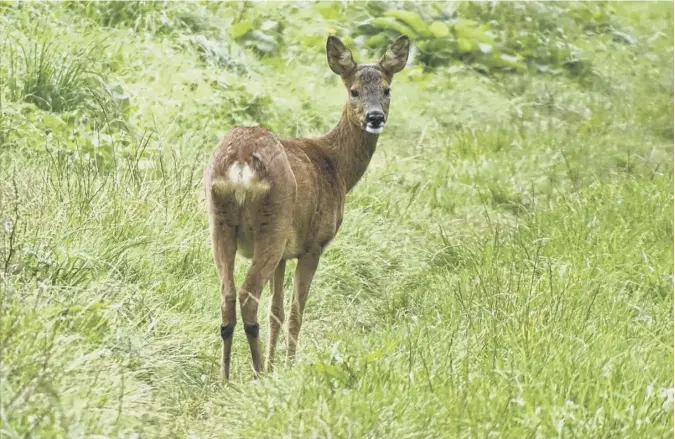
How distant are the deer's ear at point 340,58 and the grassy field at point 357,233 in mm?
1161

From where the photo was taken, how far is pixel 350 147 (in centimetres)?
681

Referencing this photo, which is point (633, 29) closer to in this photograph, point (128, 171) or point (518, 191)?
point (518, 191)

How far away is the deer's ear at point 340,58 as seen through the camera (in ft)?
22.5

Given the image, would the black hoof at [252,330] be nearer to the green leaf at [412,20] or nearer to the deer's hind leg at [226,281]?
the deer's hind leg at [226,281]

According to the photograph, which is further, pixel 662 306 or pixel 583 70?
pixel 583 70

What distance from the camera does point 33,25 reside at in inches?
337

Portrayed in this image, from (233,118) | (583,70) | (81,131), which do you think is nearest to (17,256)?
(81,131)

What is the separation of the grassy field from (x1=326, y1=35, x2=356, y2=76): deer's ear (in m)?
1.16

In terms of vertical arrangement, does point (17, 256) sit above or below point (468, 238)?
above

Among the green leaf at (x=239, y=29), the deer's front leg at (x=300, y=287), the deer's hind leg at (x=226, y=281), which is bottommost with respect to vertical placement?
the green leaf at (x=239, y=29)

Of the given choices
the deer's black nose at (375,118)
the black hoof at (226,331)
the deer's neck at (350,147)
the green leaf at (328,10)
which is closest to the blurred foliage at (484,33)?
the green leaf at (328,10)

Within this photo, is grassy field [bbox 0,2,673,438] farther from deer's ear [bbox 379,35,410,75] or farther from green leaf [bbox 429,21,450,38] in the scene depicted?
deer's ear [bbox 379,35,410,75]

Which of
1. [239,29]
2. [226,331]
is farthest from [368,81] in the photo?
[239,29]

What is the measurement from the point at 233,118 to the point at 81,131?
1.78 metres
